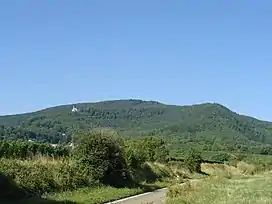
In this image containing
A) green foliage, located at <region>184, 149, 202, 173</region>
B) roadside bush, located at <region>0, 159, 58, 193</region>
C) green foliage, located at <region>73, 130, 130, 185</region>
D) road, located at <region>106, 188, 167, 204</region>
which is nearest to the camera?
roadside bush, located at <region>0, 159, 58, 193</region>

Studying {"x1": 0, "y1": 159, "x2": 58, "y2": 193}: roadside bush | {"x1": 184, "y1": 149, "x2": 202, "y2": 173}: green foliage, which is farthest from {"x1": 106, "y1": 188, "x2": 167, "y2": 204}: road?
{"x1": 184, "y1": 149, "x2": 202, "y2": 173}: green foliage

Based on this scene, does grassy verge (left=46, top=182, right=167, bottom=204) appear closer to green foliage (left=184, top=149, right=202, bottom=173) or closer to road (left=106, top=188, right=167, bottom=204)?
road (left=106, top=188, right=167, bottom=204)

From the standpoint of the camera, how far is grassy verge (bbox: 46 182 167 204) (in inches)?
1136

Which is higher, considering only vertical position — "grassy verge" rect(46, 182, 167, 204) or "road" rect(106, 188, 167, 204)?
"grassy verge" rect(46, 182, 167, 204)

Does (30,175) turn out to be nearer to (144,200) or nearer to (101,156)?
(144,200)

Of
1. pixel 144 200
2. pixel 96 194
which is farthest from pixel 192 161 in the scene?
pixel 144 200

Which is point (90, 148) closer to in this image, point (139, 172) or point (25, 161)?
point (25, 161)

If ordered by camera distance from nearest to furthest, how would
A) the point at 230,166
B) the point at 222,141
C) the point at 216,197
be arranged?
the point at 216,197 → the point at 230,166 → the point at 222,141

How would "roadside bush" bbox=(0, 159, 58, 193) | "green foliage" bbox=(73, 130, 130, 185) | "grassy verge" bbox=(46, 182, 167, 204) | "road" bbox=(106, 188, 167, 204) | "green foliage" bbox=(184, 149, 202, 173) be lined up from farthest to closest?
1. "green foliage" bbox=(184, 149, 202, 173)
2. "green foliage" bbox=(73, 130, 130, 185)
3. "road" bbox=(106, 188, 167, 204)
4. "roadside bush" bbox=(0, 159, 58, 193)
5. "grassy verge" bbox=(46, 182, 167, 204)

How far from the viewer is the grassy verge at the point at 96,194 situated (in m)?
28.8

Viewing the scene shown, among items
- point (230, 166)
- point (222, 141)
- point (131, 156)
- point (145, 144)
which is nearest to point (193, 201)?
point (131, 156)

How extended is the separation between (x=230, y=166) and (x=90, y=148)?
49.2m

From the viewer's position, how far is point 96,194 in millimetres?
32062

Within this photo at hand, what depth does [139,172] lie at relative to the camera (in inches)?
1820
